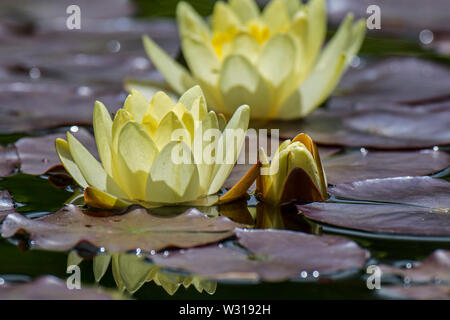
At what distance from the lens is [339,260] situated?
52.0 inches

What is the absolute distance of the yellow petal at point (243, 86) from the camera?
2184 mm

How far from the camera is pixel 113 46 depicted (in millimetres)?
3467

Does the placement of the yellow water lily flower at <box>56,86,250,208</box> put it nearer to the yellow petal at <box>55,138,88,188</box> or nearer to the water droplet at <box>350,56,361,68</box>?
the yellow petal at <box>55,138,88,188</box>

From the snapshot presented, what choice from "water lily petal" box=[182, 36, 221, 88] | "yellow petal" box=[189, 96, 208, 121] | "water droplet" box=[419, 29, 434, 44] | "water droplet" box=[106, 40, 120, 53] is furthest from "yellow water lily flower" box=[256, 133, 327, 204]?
"water droplet" box=[419, 29, 434, 44]

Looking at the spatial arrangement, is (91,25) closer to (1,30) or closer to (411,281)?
(1,30)

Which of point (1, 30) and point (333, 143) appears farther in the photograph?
point (1, 30)

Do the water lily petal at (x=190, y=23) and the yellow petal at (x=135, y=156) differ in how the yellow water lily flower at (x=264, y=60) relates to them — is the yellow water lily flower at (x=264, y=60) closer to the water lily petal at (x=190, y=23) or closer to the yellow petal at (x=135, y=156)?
the water lily petal at (x=190, y=23)

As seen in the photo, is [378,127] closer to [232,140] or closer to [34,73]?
[232,140]

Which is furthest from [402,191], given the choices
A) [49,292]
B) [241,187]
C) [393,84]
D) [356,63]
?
[356,63]

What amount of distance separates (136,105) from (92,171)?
0.62 feet

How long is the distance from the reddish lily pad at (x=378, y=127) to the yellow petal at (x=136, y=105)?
653 mm

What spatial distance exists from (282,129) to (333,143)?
22 centimetres
